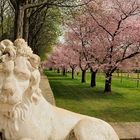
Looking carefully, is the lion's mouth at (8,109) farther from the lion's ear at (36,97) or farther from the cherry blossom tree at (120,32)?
the cherry blossom tree at (120,32)

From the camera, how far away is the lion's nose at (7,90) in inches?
99.2

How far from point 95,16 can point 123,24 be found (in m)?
2.10

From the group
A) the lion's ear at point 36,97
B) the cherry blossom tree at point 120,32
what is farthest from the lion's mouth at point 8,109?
the cherry blossom tree at point 120,32

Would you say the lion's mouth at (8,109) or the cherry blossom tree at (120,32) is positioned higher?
the cherry blossom tree at (120,32)

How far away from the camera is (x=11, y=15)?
3472 centimetres

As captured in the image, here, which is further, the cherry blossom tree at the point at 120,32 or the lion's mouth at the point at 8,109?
the cherry blossom tree at the point at 120,32

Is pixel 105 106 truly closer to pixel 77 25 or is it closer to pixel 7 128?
pixel 77 25

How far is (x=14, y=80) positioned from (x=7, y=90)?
117 mm

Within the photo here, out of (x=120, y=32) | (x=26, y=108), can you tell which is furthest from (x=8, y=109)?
(x=120, y=32)

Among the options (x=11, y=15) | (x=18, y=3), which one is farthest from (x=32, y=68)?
(x=11, y=15)

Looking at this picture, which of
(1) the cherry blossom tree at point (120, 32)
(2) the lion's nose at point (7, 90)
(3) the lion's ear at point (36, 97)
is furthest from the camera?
(1) the cherry blossom tree at point (120, 32)

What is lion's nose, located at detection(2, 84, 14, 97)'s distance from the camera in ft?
8.27

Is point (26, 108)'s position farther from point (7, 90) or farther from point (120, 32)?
point (120, 32)

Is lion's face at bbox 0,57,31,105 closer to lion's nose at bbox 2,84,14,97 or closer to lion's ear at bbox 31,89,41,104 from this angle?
lion's nose at bbox 2,84,14,97
